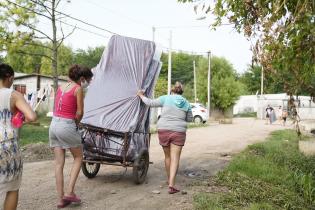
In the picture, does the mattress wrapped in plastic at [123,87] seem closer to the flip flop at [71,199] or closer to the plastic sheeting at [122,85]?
the plastic sheeting at [122,85]

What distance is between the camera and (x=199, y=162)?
452 inches

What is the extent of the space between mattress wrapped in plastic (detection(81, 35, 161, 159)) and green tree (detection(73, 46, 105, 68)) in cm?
6741

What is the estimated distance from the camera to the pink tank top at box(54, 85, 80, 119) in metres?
6.36

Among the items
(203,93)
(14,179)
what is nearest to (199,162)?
(14,179)

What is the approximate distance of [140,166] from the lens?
26.6 ft

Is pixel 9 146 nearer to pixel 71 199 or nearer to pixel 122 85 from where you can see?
pixel 71 199

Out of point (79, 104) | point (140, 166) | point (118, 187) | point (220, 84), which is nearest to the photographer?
point (79, 104)

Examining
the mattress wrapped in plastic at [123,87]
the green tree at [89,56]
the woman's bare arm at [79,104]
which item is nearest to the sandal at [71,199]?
the woman's bare arm at [79,104]

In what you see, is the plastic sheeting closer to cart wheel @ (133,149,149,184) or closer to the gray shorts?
cart wheel @ (133,149,149,184)

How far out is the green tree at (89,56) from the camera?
75969 mm

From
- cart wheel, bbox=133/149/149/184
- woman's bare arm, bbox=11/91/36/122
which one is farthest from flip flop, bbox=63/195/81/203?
woman's bare arm, bbox=11/91/36/122

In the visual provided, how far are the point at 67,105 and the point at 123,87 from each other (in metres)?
2.28

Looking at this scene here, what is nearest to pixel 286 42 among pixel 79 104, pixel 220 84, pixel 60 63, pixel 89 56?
pixel 79 104

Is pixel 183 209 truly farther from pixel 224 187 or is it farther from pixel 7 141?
pixel 7 141
